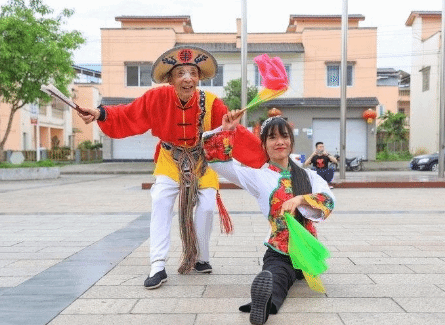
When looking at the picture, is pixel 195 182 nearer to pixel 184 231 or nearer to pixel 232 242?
pixel 184 231

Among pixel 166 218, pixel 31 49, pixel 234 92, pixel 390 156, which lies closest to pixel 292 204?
pixel 166 218

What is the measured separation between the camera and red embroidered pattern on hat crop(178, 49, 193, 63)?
3873 millimetres

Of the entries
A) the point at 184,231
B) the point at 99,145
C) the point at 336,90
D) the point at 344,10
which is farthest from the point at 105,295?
the point at 99,145

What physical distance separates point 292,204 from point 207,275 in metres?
1.16

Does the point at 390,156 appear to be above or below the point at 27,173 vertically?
above

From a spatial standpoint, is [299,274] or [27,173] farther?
[27,173]

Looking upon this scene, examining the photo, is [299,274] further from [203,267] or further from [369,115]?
[369,115]

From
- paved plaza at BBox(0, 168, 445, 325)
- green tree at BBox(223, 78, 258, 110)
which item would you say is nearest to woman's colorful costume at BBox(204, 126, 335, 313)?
paved plaza at BBox(0, 168, 445, 325)

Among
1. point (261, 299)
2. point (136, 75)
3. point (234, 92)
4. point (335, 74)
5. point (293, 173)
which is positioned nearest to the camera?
point (261, 299)

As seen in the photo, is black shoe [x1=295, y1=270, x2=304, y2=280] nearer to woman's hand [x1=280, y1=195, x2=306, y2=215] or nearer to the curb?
woman's hand [x1=280, y1=195, x2=306, y2=215]

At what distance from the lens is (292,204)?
3.28m

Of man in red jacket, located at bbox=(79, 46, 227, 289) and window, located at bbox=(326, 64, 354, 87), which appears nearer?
man in red jacket, located at bbox=(79, 46, 227, 289)

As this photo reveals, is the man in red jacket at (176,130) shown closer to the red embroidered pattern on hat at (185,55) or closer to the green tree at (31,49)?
the red embroidered pattern on hat at (185,55)

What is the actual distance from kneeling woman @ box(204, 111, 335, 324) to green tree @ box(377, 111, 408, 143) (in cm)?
2859
